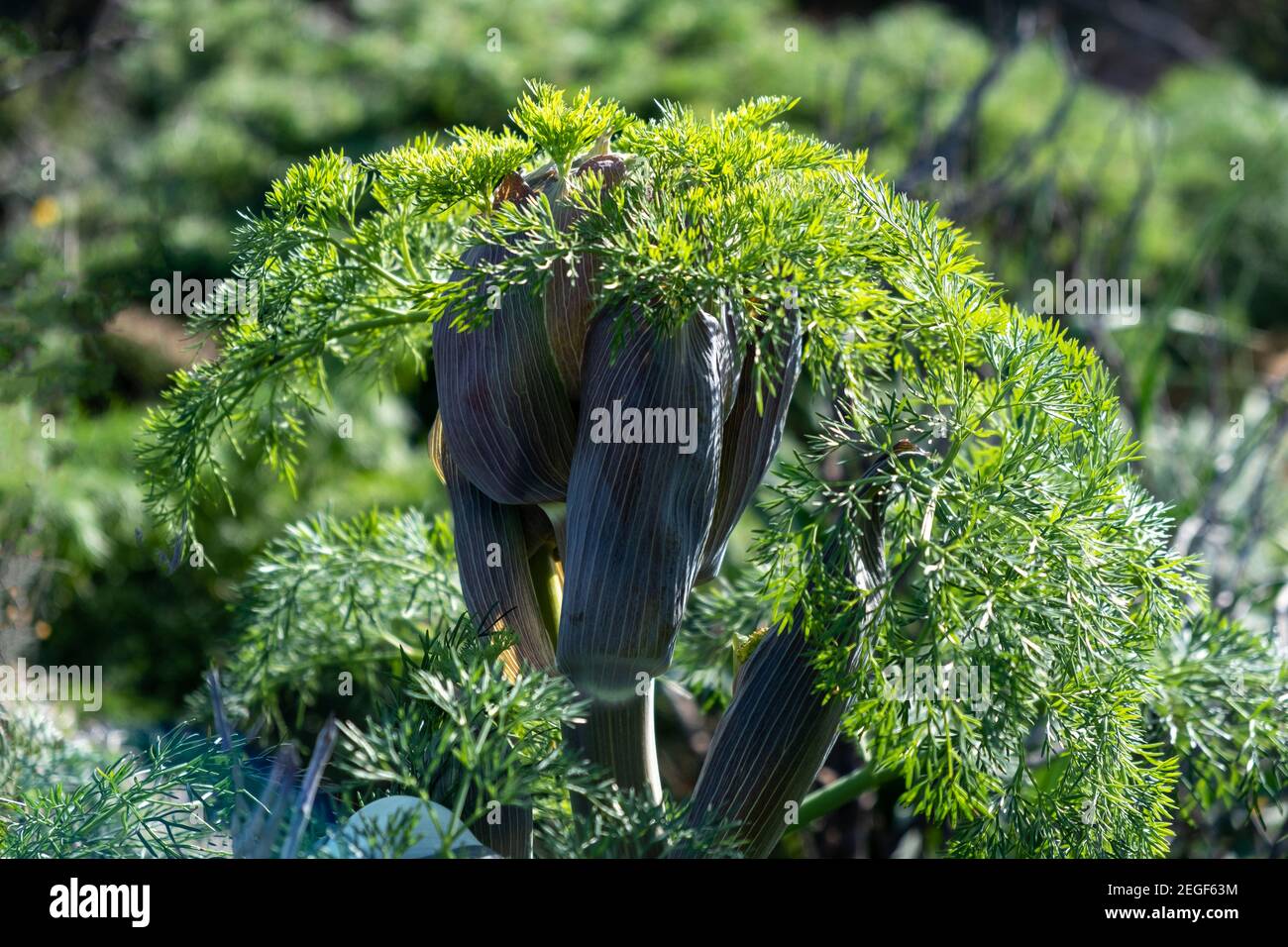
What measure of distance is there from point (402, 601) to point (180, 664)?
2.79ft

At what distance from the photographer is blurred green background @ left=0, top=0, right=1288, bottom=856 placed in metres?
1.08

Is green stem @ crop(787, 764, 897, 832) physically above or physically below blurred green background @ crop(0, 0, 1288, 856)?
below

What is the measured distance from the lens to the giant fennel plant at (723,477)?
0.46 meters

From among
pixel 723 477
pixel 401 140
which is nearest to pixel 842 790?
pixel 723 477

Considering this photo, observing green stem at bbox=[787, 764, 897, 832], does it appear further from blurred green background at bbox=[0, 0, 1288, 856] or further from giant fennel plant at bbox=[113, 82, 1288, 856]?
blurred green background at bbox=[0, 0, 1288, 856]

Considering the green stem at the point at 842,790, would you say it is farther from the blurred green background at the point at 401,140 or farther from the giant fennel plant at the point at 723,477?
the blurred green background at the point at 401,140

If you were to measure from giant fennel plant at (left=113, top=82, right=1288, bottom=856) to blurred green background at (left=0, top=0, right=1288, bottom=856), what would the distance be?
0.19 meters

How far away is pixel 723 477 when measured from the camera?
522mm

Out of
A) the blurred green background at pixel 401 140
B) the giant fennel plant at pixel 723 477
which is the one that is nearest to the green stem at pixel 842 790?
the giant fennel plant at pixel 723 477

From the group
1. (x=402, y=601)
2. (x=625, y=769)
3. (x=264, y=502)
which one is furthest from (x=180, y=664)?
(x=625, y=769)

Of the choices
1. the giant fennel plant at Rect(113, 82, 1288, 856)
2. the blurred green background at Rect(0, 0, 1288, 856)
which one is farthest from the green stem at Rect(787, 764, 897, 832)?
the blurred green background at Rect(0, 0, 1288, 856)

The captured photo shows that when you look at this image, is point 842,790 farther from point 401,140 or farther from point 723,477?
point 401,140

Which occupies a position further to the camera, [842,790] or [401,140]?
[401,140]

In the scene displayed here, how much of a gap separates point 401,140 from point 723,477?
7.13 feet
